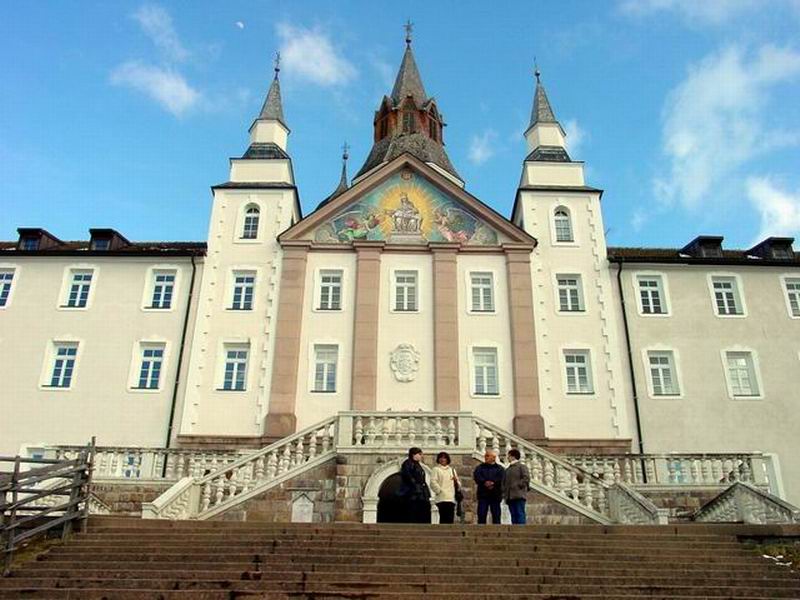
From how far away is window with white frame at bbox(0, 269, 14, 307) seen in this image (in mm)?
29109

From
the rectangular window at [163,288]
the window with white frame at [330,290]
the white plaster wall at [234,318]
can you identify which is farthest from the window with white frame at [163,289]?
the window with white frame at [330,290]

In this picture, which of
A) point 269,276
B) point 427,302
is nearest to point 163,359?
point 269,276

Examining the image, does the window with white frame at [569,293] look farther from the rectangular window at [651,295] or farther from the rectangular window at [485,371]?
the rectangular window at [485,371]

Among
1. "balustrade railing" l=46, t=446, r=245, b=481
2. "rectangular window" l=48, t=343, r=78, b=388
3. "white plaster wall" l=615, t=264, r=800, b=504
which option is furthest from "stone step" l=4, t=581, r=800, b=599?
"rectangular window" l=48, t=343, r=78, b=388

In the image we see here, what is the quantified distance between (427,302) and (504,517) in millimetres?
10963

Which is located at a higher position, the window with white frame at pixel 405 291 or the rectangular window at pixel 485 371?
the window with white frame at pixel 405 291

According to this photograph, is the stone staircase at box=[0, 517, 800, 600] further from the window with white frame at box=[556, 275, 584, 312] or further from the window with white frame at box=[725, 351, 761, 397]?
the window with white frame at box=[556, 275, 584, 312]

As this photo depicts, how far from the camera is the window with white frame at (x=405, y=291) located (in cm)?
2844

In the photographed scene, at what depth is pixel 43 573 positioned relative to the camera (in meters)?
11.7

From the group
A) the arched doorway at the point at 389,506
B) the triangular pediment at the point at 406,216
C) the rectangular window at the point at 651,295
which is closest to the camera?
the arched doorway at the point at 389,506

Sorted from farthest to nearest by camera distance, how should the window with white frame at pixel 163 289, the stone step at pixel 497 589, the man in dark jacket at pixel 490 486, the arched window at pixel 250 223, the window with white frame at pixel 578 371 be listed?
the arched window at pixel 250 223, the window with white frame at pixel 163 289, the window with white frame at pixel 578 371, the man in dark jacket at pixel 490 486, the stone step at pixel 497 589

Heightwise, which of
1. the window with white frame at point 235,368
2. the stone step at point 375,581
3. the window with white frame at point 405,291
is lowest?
the stone step at point 375,581

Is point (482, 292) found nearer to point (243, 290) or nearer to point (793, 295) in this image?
point (243, 290)

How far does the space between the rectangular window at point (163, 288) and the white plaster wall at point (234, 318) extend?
4.47ft
